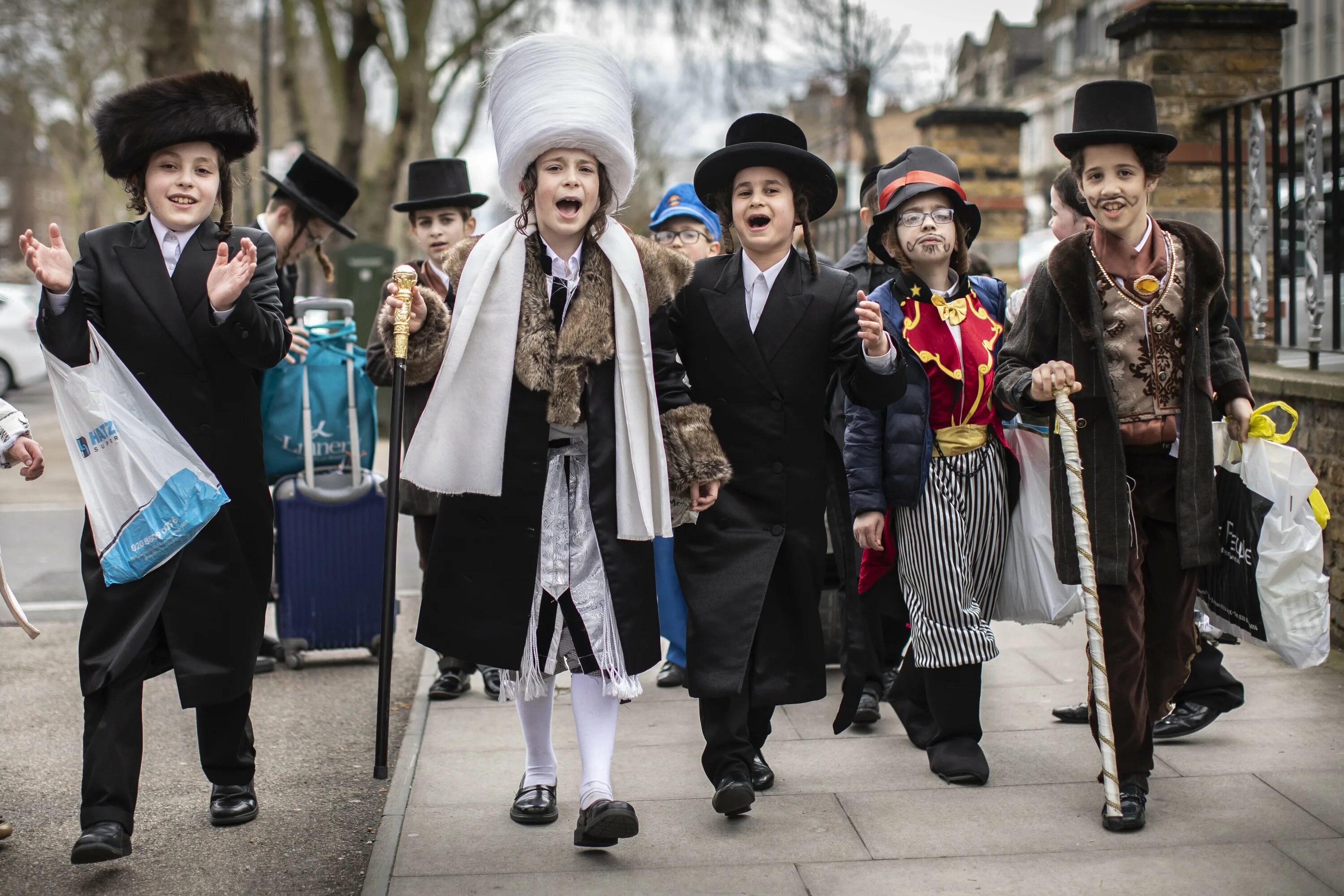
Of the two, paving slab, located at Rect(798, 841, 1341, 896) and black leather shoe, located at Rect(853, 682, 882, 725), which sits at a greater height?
black leather shoe, located at Rect(853, 682, 882, 725)

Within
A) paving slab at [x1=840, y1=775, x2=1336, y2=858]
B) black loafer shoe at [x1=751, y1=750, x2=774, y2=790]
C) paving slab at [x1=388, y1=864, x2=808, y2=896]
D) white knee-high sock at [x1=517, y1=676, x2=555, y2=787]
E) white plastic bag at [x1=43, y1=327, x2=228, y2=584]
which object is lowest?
paving slab at [x1=388, y1=864, x2=808, y2=896]

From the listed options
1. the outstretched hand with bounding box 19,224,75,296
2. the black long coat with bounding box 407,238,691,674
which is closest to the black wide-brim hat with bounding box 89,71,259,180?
the outstretched hand with bounding box 19,224,75,296

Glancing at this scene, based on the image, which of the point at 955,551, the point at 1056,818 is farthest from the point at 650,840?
the point at 955,551

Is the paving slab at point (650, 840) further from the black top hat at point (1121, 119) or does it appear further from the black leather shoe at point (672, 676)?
the black top hat at point (1121, 119)

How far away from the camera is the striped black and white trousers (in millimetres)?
4426

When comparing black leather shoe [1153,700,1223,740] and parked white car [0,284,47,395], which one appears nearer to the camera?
black leather shoe [1153,700,1223,740]

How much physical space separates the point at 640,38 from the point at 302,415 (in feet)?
57.4

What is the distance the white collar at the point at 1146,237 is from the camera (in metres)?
4.08

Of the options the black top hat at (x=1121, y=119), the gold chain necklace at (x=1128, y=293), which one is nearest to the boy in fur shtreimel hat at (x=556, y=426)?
the gold chain necklace at (x=1128, y=293)

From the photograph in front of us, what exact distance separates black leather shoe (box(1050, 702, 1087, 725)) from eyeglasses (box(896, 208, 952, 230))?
1.83 meters

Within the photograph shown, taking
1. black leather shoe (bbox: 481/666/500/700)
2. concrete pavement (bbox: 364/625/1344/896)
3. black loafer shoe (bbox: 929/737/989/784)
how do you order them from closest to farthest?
concrete pavement (bbox: 364/625/1344/896) < black loafer shoe (bbox: 929/737/989/784) < black leather shoe (bbox: 481/666/500/700)

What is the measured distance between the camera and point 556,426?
12.8 feet

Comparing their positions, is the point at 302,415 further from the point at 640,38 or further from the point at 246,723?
the point at 640,38

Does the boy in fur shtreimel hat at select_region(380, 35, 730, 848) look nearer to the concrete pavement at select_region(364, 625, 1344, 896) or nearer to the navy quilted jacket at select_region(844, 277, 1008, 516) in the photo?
the concrete pavement at select_region(364, 625, 1344, 896)
